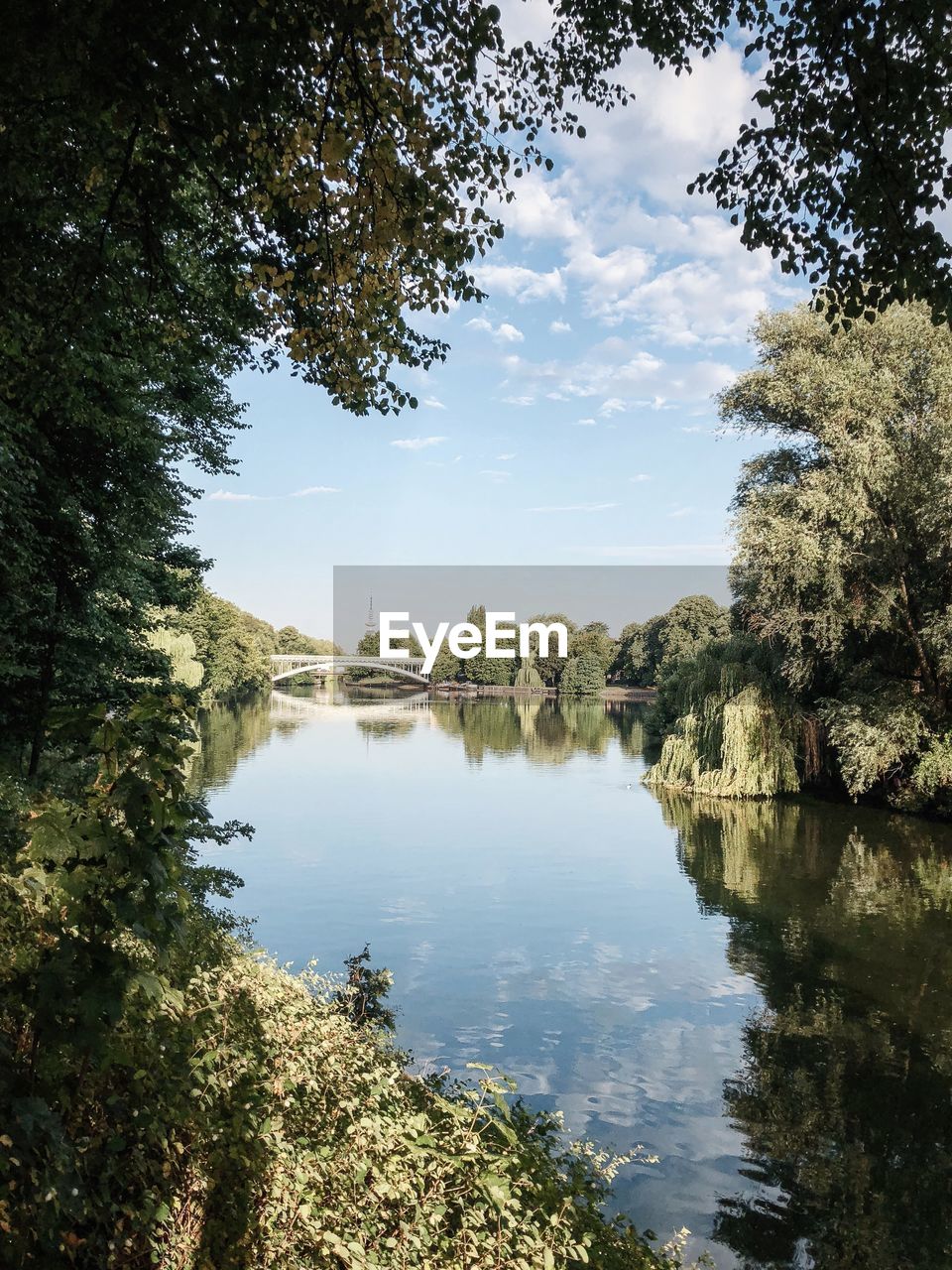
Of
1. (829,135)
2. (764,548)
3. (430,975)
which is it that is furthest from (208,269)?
(764,548)

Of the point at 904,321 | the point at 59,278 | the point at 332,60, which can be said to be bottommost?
the point at 59,278

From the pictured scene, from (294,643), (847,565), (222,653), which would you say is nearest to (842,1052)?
(847,565)

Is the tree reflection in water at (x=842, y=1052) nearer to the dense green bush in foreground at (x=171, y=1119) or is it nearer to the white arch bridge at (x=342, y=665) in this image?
the dense green bush in foreground at (x=171, y=1119)

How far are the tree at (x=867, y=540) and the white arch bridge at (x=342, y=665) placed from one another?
65222mm

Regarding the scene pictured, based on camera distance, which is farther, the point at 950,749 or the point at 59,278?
the point at 950,749

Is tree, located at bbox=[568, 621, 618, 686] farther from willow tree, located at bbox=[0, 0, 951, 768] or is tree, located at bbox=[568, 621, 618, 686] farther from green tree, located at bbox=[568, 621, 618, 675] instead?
willow tree, located at bbox=[0, 0, 951, 768]

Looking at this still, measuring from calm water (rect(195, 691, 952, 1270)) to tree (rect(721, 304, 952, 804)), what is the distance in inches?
97.0

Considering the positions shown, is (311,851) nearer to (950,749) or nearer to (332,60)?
(950,749)

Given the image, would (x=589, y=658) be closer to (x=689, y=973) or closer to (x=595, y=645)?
(x=595, y=645)

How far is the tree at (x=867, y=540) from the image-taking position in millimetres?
20766

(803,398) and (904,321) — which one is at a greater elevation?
(904,321)

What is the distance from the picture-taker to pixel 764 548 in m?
22.5

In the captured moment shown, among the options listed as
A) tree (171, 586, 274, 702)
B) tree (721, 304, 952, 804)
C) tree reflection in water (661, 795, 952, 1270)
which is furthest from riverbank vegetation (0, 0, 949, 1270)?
tree (171, 586, 274, 702)

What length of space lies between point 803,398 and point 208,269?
61.5ft
